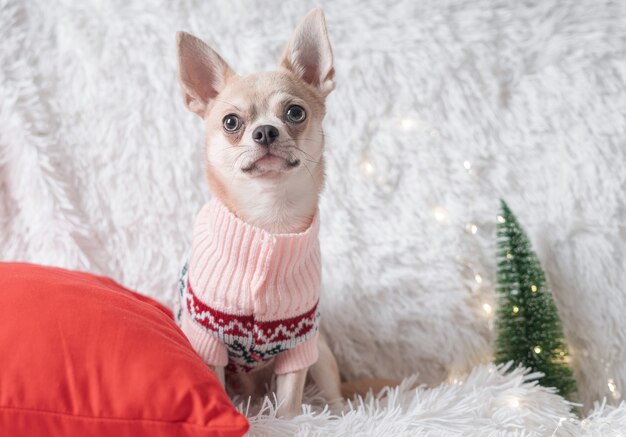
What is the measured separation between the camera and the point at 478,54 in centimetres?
148

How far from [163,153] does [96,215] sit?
8.1 inches

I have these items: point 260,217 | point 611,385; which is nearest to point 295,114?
point 260,217

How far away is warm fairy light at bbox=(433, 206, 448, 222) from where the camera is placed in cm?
148

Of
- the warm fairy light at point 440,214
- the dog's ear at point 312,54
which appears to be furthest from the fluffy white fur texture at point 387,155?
the dog's ear at point 312,54

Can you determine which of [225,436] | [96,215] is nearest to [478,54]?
[96,215]

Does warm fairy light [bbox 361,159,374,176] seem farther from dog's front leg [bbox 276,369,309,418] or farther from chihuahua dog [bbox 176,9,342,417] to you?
dog's front leg [bbox 276,369,309,418]

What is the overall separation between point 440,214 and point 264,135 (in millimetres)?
543

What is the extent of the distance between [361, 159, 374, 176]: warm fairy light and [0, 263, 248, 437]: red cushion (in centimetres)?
75

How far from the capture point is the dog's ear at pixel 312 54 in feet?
3.99

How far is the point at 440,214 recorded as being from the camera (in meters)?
1.49

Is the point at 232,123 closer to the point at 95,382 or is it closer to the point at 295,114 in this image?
the point at 295,114

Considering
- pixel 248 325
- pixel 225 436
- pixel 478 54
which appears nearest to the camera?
pixel 225 436

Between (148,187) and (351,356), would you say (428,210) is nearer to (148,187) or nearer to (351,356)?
(351,356)

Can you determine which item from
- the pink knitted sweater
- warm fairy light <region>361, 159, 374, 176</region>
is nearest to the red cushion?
the pink knitted sweater
